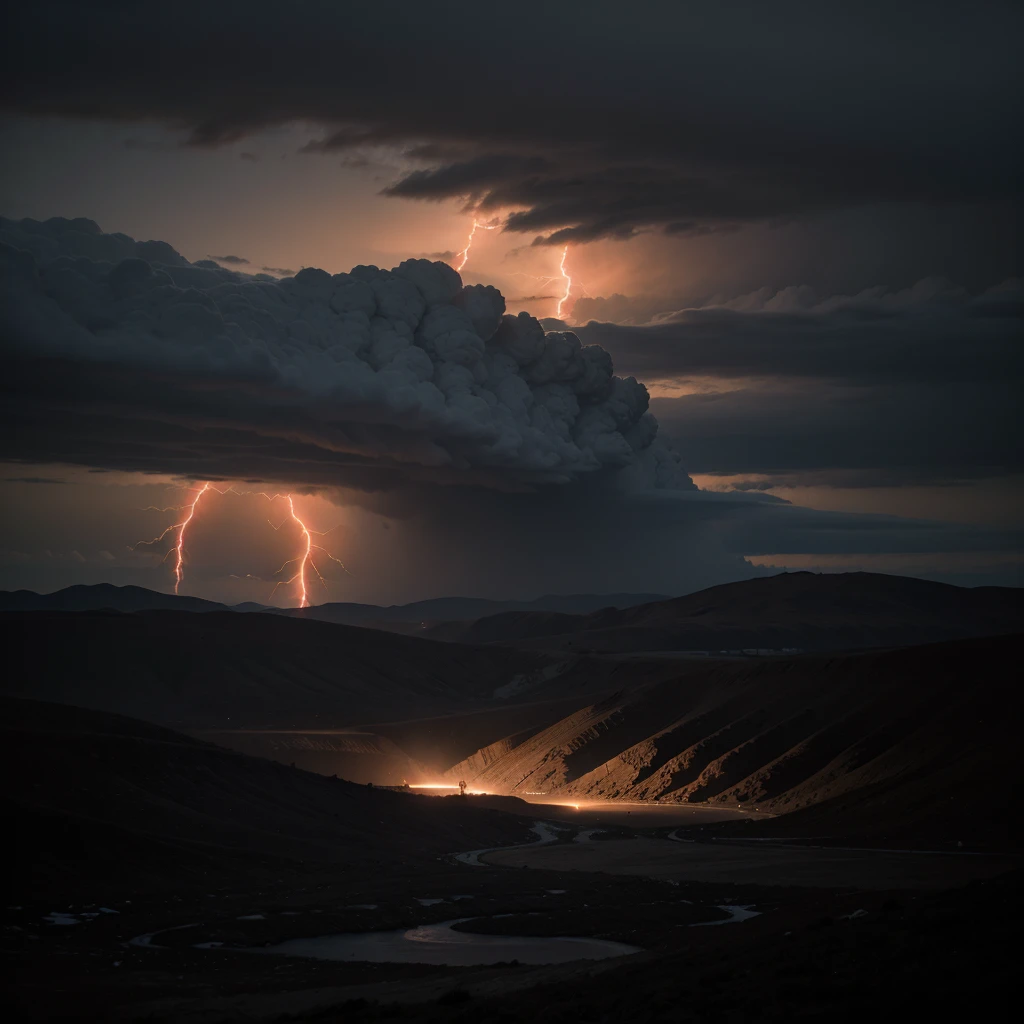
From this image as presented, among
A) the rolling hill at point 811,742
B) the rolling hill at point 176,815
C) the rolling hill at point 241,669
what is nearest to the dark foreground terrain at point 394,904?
the rolling hill at point 176,815

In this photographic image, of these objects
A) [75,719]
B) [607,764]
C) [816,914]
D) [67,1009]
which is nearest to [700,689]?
[607,764]

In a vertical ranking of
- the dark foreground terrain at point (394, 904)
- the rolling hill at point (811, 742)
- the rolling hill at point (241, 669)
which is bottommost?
the dark foreground terrain at point (394, 904)

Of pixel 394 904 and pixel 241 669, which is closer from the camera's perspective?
pixel 394 904

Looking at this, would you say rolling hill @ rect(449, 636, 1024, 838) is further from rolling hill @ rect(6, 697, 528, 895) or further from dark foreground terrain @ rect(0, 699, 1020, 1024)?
rolling hill @ rect(6, 697, 528, 895)

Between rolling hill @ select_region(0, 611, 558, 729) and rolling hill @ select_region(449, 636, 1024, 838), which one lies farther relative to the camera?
rolling hill @ select_region(0, 611, 558, 729)

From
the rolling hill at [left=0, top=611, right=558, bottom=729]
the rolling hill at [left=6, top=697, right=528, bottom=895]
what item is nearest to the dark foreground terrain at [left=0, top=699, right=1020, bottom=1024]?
the rolling hill at [left=6, top=697, right=528, bottom=895]

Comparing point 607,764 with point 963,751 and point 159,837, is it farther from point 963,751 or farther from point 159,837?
point 159,837

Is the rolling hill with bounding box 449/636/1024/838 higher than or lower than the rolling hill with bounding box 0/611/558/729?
lower

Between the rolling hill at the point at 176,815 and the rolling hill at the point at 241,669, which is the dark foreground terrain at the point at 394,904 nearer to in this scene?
the rolling hill at the point at 176,815

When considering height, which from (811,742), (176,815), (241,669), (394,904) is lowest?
(394,904)

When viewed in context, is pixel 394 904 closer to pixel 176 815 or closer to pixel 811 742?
pixel 176 815

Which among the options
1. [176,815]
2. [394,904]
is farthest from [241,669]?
[394,904]
